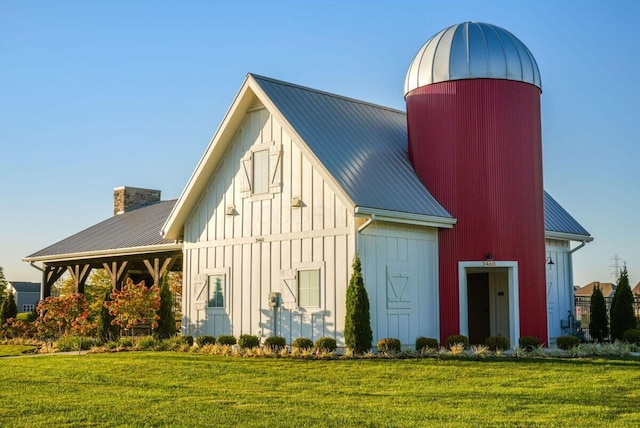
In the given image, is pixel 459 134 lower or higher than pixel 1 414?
higher

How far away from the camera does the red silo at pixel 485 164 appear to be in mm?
20484

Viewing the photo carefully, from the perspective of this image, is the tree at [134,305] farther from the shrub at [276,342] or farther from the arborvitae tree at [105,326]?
the shrub at [276,342]

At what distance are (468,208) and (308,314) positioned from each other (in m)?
4.96

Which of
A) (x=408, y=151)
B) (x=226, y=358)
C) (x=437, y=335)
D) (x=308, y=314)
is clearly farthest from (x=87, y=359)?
(x=408, y=151)

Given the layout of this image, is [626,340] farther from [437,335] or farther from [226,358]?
[226,358]

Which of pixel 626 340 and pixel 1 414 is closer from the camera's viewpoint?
pixel 1 414

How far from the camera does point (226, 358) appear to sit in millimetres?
19141

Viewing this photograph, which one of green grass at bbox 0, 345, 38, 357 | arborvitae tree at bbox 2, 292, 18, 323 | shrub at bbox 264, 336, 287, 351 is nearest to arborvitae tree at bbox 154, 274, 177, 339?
green grass at bbox 0, 345, 38, 357

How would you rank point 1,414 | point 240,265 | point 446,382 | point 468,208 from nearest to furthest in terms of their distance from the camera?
point 1,414 → point 446,382 → point 468,208 → point 240,265

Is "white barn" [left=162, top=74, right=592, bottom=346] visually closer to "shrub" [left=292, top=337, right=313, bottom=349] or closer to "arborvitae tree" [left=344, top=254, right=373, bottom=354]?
"shrub" [left=292, top=337, right=313, bottom=349]

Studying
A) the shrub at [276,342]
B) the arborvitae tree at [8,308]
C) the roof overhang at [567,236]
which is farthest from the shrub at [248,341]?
the arborvitae tree at [8,308]

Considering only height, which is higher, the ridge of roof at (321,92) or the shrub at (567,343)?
the ridge of roof at (321,92)

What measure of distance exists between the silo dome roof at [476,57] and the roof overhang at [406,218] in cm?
381

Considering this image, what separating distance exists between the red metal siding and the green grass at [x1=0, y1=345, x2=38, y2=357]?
1339cm
